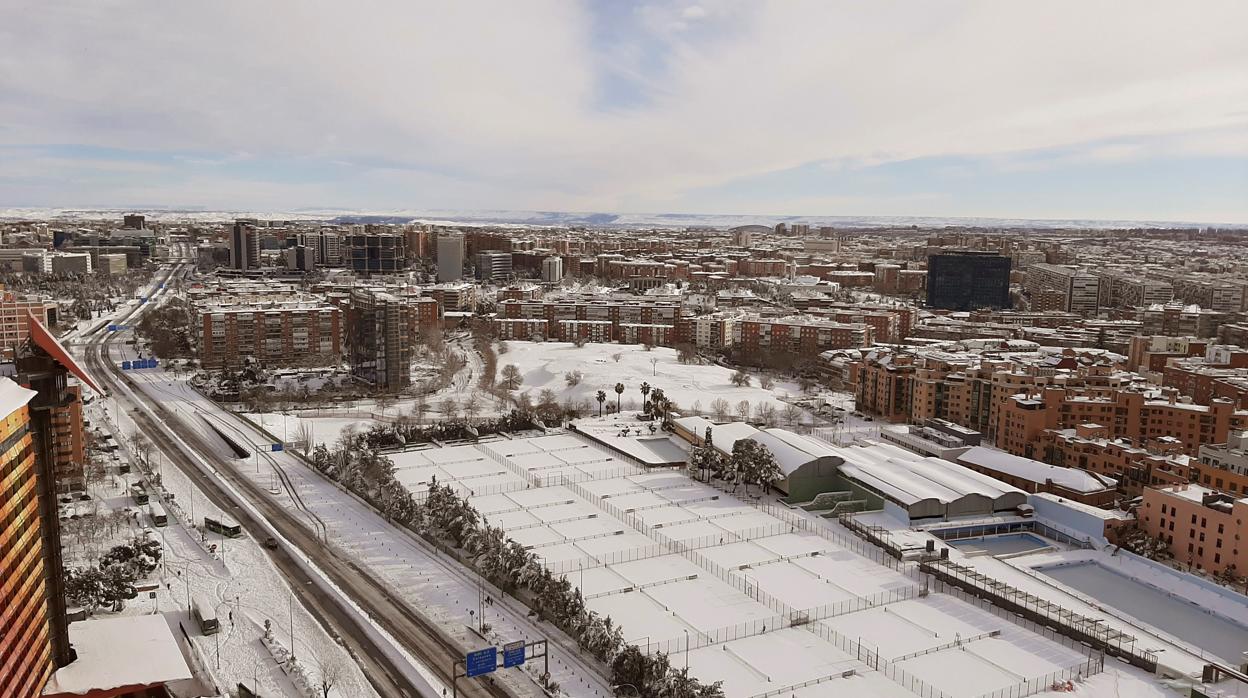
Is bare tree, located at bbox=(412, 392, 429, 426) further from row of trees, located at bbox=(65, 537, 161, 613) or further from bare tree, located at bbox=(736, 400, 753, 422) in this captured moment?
row of trees, located at bbox=(65, 537, 161, 613)

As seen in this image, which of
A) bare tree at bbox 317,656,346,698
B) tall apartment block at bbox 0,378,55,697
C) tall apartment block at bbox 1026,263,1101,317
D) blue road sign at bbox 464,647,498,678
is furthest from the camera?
tall apartment block at bbox 1026,263,1101,317

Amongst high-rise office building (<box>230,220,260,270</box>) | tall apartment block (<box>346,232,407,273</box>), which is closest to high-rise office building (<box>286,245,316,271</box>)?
high-rise office building (<box>230,220,260,270</box>)

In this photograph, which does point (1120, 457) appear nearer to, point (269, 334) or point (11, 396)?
point (11, 396)

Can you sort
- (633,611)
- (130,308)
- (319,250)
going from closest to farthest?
(633,611), (130,308), (319,250)

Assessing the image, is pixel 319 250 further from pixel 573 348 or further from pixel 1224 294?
pixel 1224 294

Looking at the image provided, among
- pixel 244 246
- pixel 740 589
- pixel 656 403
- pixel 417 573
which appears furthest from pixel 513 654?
pixel 244 246

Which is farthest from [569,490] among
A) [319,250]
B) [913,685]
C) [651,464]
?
[319,250]

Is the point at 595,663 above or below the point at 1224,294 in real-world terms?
below
